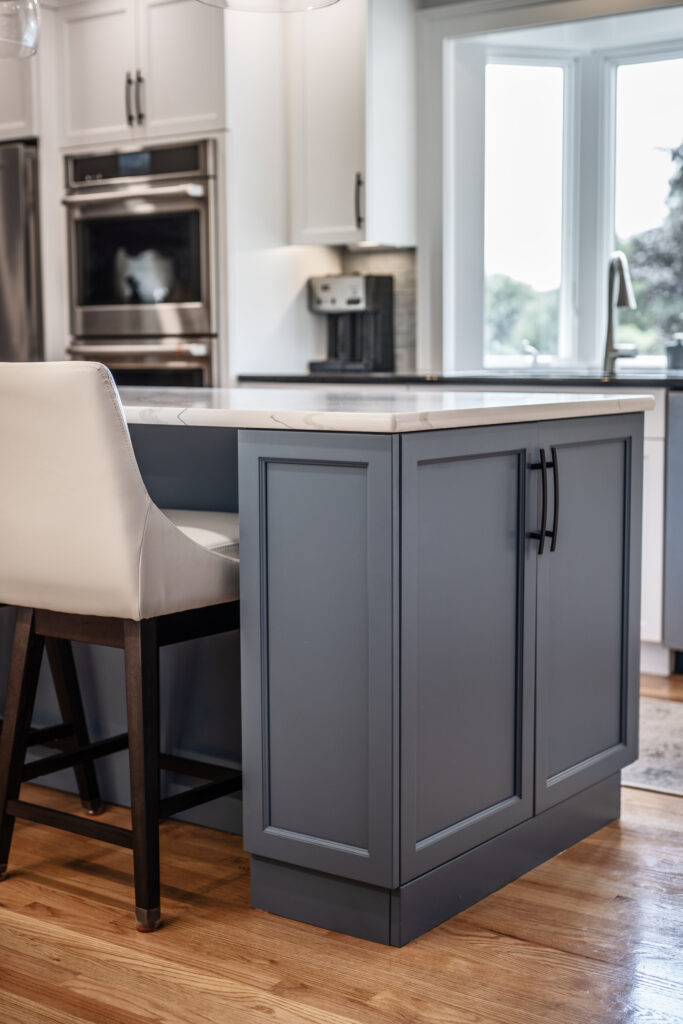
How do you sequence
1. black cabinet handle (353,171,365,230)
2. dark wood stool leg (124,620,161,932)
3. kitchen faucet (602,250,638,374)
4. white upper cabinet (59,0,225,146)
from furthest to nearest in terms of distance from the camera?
black cabinet handle (353,171,365,230), white upper cabinet (59,0,225,146), kitchen faucet (602,250,638,374), dark wood stool leg (124,620,161,932)

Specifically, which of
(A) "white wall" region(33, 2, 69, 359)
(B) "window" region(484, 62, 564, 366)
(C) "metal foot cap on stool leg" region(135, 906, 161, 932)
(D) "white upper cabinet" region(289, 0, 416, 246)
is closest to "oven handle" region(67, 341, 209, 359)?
(A) "white wall" region(33, 2, 69, 359)

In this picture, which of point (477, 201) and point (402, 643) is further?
point (477, 201)

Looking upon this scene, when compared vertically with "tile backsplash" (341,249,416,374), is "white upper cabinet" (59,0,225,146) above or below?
above

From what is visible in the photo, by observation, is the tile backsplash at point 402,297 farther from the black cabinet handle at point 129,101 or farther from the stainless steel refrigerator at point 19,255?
the stainless steel refrigerator at point 19,255

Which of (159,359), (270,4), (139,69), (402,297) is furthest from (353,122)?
(270,4)

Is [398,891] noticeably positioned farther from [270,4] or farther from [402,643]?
[270,4]

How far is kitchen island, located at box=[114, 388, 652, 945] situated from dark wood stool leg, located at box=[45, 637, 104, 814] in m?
0.55

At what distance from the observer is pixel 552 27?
4.19m

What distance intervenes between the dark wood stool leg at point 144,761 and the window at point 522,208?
2.91 metres

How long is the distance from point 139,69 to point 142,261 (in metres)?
0.71


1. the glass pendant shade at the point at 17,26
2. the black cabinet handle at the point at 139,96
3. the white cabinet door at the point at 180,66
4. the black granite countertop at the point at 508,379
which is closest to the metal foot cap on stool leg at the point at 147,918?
the glass pendant shade at the point at 17,26

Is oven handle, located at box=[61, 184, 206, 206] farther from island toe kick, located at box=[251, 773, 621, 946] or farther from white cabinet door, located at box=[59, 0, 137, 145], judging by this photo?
island toe kick, located at box=[251, 773, 621, 946]

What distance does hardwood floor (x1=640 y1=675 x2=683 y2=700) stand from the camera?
3.49 metres

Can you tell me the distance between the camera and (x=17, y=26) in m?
2.41
